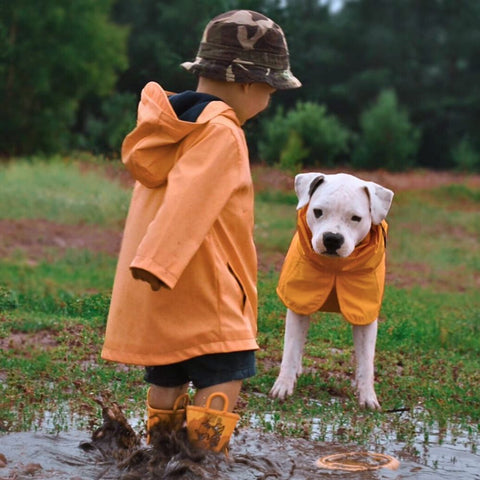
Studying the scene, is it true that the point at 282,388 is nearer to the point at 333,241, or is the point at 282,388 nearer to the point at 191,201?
the point at 333,241

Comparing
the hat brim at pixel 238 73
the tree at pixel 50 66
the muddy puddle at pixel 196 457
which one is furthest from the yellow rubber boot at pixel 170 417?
the tree at pixel 50 66

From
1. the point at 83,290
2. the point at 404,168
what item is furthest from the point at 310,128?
the point at 83,290

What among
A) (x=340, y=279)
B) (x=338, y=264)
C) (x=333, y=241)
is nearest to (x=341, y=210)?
(x=333, y=241)

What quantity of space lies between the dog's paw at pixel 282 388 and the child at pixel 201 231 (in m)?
1.96

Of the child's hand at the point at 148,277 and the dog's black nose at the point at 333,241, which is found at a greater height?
the dog's black nose at the point at 333,241

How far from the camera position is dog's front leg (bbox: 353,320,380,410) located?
606 cm

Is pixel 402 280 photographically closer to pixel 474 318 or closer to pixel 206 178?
pixel 474 318

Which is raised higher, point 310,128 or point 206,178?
point 310,128

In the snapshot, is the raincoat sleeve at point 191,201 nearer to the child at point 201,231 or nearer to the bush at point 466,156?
the child at point 201,231

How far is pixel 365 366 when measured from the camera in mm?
6070

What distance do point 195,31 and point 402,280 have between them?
492cm

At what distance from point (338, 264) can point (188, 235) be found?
234 centimetres

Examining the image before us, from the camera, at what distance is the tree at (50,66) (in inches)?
1282

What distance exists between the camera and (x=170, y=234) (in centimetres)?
379
